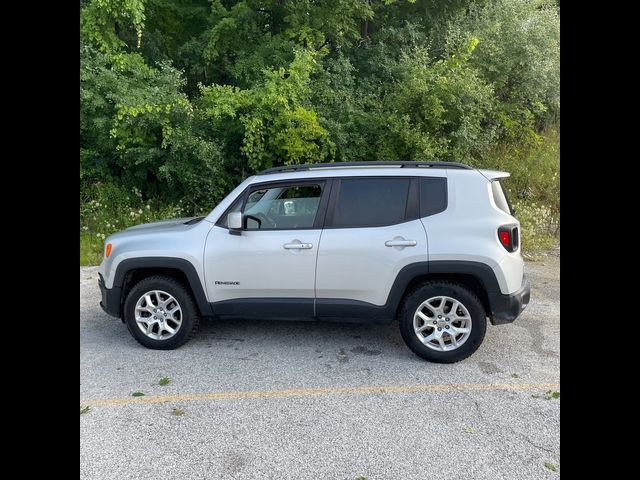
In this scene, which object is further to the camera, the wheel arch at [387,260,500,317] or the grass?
the grass

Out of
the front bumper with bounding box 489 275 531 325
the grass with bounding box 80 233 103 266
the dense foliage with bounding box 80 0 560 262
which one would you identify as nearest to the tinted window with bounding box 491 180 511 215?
the front bumper with bounding box 489 275 531 325

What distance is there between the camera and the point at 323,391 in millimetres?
3865

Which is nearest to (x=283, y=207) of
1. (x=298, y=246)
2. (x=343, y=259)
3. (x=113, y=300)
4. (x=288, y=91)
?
(x=298, y=246)

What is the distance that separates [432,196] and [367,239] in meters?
0.71

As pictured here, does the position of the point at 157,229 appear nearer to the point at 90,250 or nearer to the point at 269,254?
the point at 269,254

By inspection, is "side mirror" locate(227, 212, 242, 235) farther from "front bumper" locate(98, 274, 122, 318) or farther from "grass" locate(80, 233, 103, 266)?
"grass" locate(80, 233, 103, 266)

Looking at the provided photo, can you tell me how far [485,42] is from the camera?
11789 mm

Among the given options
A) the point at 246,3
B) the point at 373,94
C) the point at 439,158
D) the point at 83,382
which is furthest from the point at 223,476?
the point at 246,3

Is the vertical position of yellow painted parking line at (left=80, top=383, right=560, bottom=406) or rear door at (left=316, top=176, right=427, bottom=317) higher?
rear door at (left=316, top=176, right=427, bottom=317)

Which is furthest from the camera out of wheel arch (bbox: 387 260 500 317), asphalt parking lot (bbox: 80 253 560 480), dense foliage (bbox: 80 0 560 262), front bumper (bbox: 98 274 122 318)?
dense foliage (bbox: 80 0 560 262)

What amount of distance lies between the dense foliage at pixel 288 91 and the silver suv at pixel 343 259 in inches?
203

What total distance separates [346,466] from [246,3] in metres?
11.5

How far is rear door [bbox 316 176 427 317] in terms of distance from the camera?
14.2 feet
